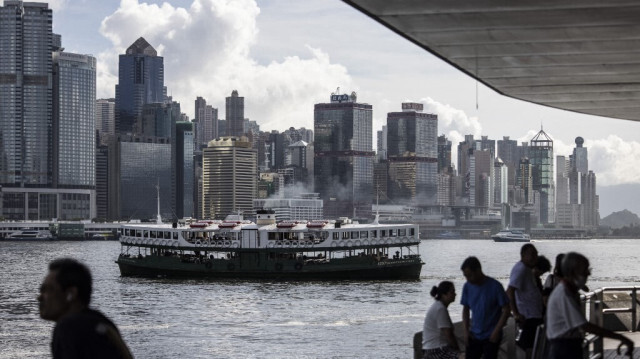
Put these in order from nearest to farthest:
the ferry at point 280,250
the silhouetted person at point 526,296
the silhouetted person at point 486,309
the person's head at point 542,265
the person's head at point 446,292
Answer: the person's head at point 446,292
the silhouetted person at point 486,309
the silhouetted person at point 526,296
the person's head at point 542,265
the ferry at point 280,250

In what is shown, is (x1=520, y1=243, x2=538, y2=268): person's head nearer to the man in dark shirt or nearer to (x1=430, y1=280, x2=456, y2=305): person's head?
(x1=430, y1=280, x2=456, y2=305): person's head

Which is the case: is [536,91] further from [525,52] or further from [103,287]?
[103,287]

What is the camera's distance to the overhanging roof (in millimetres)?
12578

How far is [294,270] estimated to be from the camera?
87438 millimetres

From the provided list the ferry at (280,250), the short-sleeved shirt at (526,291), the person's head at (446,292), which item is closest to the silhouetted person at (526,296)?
the short-sleeved shirt at (526,291)

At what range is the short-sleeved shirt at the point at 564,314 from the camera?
9.60 metres

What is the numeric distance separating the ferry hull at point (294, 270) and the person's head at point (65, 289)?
263 feet

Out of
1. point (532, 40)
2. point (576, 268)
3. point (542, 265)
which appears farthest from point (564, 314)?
point (532, 40)

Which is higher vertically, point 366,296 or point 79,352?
point 79,352

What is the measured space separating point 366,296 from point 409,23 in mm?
59635

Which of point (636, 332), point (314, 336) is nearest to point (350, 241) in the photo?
point (314, 336)

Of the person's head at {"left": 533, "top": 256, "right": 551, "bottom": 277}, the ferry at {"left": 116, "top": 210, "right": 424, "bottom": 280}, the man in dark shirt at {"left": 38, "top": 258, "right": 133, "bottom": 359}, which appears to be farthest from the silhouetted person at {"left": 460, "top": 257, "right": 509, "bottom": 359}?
the ferry at {"left": 116, "top": 210, "right": 424, "bottom": 280}

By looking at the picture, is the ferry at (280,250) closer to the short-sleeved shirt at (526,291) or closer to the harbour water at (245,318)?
the harbour water at (245,318)

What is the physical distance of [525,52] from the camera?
1537 centimetres
